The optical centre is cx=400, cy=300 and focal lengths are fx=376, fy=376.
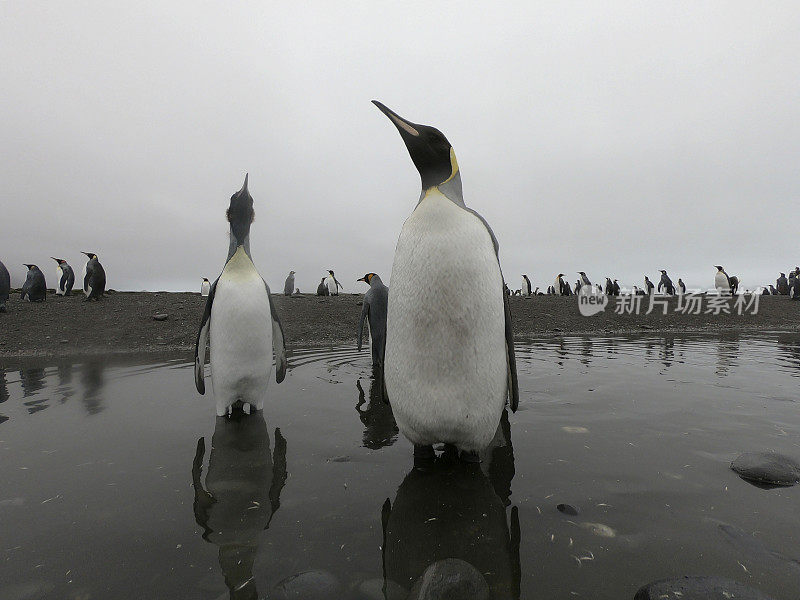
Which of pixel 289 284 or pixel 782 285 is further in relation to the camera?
pixel 782 285

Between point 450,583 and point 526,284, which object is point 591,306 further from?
point 450,583

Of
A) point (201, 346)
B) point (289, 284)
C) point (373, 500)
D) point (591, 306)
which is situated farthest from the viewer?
point (289, 284)

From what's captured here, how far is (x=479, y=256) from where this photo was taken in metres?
2.35

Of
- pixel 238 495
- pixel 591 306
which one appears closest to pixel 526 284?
pixel 591 306

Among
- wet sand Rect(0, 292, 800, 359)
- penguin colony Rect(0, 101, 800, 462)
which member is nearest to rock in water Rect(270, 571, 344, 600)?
penguin colony Rect(0, 101, 800, 462)

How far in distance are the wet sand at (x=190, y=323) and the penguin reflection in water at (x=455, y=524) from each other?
23.2ft

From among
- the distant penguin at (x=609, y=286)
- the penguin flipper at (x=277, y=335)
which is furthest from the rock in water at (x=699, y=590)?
the distant penguin at (x=609, y=286)

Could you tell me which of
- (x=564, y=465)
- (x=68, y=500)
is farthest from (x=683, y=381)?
(x=68, y=500)

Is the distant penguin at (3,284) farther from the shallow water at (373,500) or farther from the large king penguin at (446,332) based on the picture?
the large king penguin at (446,332)

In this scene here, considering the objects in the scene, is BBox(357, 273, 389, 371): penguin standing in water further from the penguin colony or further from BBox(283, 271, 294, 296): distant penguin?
BBox(283, 271, 294, 296): distant penguin

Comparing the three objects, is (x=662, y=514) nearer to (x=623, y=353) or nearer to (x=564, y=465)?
(x=564, y=465)

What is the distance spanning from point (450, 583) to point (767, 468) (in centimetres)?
217

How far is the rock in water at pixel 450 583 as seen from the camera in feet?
4.28

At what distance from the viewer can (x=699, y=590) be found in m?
1.31
